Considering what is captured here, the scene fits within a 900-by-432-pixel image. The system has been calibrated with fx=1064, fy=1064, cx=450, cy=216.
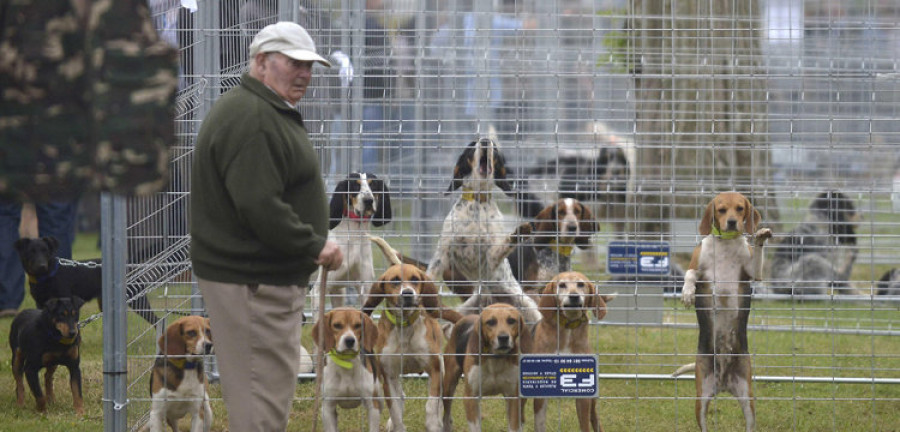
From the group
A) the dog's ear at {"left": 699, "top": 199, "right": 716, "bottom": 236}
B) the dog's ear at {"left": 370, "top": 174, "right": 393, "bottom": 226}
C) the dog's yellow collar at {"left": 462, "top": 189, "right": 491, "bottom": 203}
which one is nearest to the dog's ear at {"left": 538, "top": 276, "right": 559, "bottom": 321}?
the dog's ear at {"left": 699, "top": 199, "right": 716, "bottom": 236}

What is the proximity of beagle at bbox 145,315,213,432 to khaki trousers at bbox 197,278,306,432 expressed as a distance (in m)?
1.32

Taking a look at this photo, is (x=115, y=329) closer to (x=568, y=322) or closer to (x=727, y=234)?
(x=568, y=322)

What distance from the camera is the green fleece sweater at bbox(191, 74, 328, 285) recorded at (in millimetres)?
2965

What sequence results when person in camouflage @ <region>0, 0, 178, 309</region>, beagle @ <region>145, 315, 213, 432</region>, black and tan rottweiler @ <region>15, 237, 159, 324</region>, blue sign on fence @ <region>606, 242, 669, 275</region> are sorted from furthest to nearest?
blue sign on fence @ <region>606, 242, 669, 275</region>, black and tan rottweiler @ <region>15, 237, 159, 324</region>, beagle @ <region>145, 315, 213, 432</region>, person in camouflage @ <region>0, 0, 178, 309</region>

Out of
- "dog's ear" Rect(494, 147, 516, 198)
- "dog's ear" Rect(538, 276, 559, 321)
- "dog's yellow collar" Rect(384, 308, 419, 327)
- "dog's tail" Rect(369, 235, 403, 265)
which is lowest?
"dog's yellow collar" Rect(384, 308, 419, 327)

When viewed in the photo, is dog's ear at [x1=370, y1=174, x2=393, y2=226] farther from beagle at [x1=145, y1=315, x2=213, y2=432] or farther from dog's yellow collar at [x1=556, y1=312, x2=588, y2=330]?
beagle at [x1=145, y1=315, x2=213, y2=432]

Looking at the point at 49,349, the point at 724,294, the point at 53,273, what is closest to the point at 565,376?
the point at 724,294

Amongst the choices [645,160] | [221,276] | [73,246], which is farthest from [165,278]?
[645,160]

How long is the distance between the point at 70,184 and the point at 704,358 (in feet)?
13.4

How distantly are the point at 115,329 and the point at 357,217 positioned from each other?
5.67 ft

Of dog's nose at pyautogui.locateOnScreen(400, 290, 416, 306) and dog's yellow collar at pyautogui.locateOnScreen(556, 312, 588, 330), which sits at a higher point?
dog's nose at pyautogui.locateOnScreen(400, 290, 416, 306)

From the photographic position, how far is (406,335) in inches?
195

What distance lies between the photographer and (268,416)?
3164mm

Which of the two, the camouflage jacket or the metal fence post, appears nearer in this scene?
the camouflage jacket
